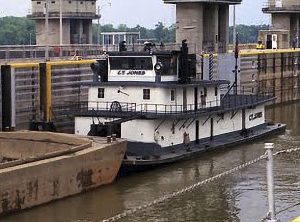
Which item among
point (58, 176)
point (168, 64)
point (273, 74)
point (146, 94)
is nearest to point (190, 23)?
point (273, 74)

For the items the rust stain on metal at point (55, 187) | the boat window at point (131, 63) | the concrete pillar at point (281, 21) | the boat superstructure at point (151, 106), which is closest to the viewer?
the rust stain on metal at point (55, 187)

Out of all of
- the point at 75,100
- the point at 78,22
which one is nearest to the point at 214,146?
the point at 75,100

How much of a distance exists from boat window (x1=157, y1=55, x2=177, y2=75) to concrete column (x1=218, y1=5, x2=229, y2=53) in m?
27.9

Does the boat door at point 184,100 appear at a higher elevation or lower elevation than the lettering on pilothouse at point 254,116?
higher

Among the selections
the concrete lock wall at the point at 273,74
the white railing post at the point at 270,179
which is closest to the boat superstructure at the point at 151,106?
the white railing post at the point at 270,179

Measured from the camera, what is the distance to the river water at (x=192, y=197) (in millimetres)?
18031

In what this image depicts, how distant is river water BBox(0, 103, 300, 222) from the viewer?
1803 cm

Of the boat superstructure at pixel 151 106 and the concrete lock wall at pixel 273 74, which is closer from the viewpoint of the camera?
the boat superstructure at pixel 151 106

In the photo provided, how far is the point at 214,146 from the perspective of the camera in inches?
1116

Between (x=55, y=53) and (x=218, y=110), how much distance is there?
22.0m

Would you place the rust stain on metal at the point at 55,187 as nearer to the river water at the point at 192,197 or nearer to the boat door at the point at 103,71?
the river water at the point at 192,197

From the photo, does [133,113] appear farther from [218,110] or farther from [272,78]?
[272,78]

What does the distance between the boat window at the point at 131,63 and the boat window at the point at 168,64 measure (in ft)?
1.54

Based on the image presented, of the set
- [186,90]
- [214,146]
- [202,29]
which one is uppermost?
[202,29]
